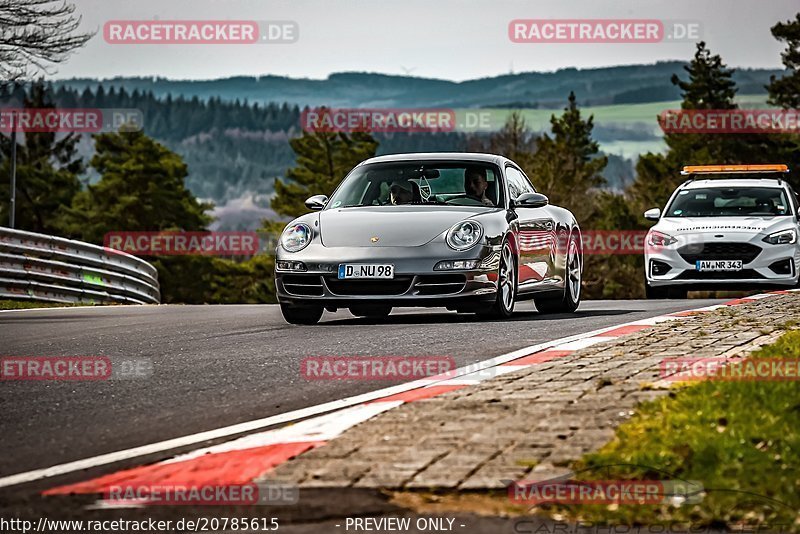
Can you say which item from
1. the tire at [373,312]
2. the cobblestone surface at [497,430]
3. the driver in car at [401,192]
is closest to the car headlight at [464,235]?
the driver in car at [401,192]

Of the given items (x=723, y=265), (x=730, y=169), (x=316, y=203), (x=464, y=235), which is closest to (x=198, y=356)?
(x=464, y=235)

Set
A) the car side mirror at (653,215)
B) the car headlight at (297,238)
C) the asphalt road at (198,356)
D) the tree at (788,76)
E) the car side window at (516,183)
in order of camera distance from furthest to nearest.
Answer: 1. the tree at (788,76)
2. the car side mirror at (653,215)
3. the car side window at (516,183)
4. the car headlight at (297,238)
5. the asphalt road at (198,356)

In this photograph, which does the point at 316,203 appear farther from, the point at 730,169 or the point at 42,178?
the point at 42,178

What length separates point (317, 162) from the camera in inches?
3501

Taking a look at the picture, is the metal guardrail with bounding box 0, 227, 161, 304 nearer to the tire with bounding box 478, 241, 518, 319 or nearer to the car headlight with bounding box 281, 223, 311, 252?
the car headlight with bounding box 281, 223, 311, 252

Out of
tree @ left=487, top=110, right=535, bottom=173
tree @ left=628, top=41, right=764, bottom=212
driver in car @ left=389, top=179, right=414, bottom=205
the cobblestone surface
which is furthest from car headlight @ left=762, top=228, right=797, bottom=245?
tree @ left=628, top=41, right=764, bottom=212

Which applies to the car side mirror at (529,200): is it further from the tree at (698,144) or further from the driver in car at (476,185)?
the tree at (698,144)

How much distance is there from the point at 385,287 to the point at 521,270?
5.78 ft

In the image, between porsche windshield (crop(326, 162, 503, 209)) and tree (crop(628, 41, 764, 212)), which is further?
tree (crop(628, 41, 764, 212))

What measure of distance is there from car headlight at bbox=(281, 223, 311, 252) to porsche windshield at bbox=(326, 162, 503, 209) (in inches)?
30.8

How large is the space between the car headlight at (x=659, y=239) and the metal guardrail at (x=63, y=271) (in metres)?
9.71

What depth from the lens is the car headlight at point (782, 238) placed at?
61.2 feet

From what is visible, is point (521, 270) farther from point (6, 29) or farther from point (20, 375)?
point (6, 29)

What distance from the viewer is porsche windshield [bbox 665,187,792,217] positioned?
1958 cm
